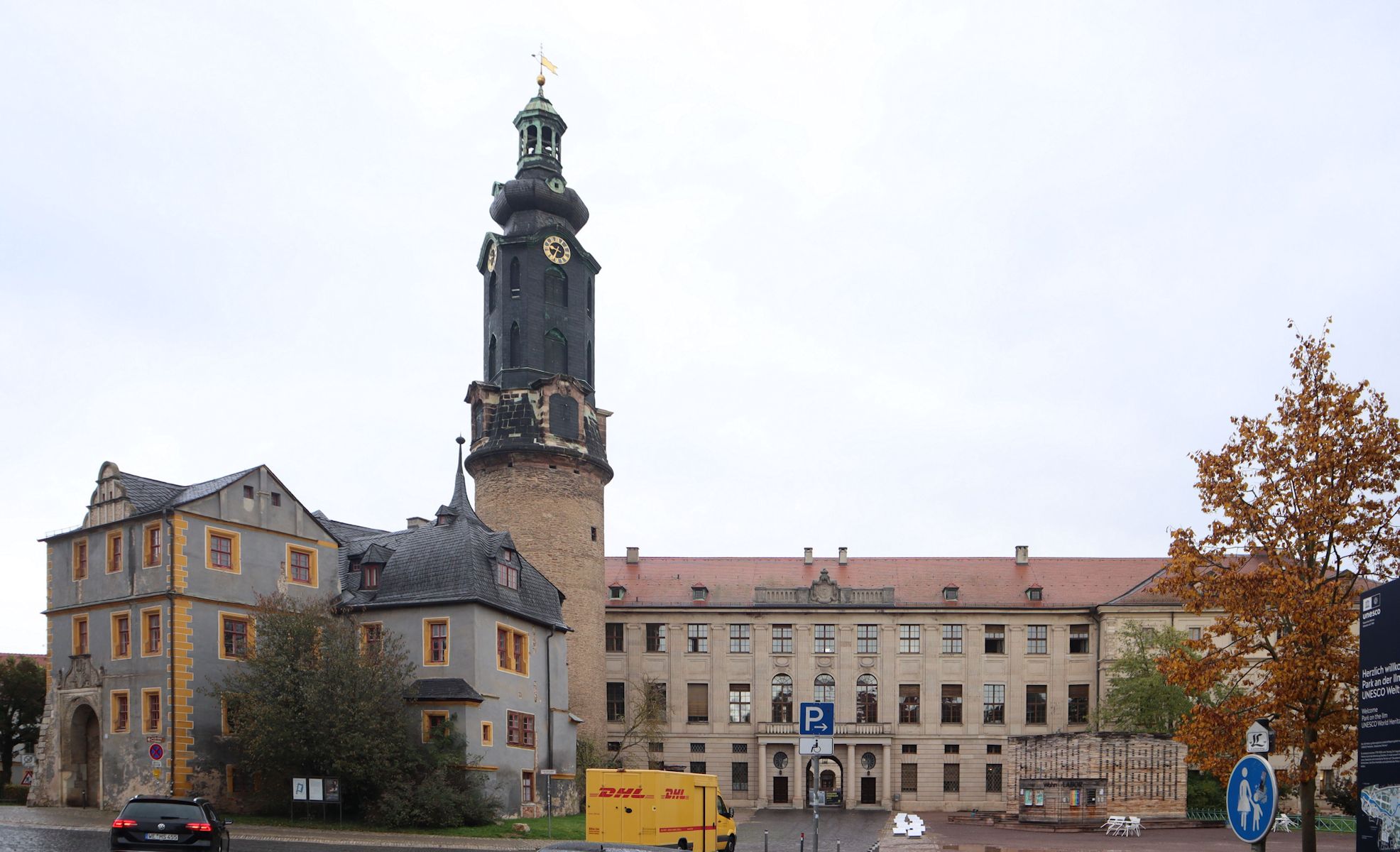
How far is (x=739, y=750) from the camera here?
6328cm

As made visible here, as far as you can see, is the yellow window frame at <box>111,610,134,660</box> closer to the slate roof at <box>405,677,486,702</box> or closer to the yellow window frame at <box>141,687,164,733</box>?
the yellow window frame at <box>141,687,164,733</box>

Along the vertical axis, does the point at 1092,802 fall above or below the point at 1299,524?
below

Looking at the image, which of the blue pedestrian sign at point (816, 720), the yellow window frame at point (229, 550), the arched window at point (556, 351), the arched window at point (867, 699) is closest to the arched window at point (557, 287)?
the arched window at point (556, 351)

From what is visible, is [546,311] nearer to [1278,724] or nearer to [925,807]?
[925,807]

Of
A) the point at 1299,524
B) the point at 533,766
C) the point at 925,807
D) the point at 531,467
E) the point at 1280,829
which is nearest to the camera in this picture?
the point at 1299,524

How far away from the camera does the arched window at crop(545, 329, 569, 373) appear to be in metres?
55.4

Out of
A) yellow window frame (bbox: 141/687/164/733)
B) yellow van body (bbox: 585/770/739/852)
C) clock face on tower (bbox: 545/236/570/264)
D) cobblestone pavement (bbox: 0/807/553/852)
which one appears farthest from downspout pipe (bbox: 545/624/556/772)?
clock face on tower (bbox: 545/236/570/264)

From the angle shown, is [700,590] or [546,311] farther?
[700,590]

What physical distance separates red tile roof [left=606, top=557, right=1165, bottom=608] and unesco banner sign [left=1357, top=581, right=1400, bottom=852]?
53955 mm

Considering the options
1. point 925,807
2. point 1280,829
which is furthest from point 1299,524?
point 925,807

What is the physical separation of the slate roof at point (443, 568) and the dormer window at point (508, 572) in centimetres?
19

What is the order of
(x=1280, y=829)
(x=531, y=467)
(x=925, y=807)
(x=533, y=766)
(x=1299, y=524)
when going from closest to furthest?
(x=1299, y=524) < (x=533, y=766) < (x=1280, y=829) < (x=531, y=467) < (x=925, y=807)

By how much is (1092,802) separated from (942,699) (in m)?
16.4

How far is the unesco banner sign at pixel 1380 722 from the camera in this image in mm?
10430
